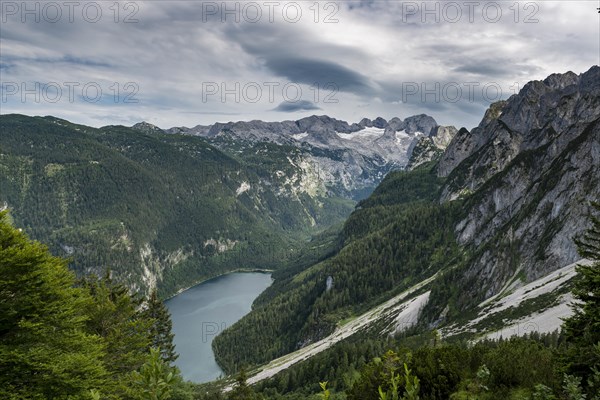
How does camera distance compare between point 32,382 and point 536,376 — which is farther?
point 32,382

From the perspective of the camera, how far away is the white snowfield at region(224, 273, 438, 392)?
404 feet

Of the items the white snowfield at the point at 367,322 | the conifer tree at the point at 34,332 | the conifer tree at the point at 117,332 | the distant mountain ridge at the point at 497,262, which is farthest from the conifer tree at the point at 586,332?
the white snowfield at the point at 367,322

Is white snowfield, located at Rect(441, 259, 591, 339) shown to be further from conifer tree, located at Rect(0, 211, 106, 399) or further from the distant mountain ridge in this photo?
conifer tree, located at Rect(0, 211, 106, 399)

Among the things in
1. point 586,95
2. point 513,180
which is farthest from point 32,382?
point 586,95

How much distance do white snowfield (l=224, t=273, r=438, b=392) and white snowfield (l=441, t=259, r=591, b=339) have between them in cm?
3053

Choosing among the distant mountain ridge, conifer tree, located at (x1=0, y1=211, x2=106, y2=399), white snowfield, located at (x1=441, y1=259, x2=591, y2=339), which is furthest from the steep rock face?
conifer tree, located at (x1=0, y1=211, x2=106, y2=399)

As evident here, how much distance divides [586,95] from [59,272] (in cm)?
19697

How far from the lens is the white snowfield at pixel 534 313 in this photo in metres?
60.4

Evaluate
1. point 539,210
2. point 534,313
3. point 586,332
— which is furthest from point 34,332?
point 539,210

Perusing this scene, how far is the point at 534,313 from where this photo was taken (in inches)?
2621

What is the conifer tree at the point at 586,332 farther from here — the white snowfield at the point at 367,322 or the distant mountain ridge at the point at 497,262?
the white snowfield at the point at 367,322

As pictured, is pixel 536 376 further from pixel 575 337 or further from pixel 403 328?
pixel 403 328

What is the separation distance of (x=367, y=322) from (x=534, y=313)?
81.7 metres

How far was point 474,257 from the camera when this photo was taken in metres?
123
